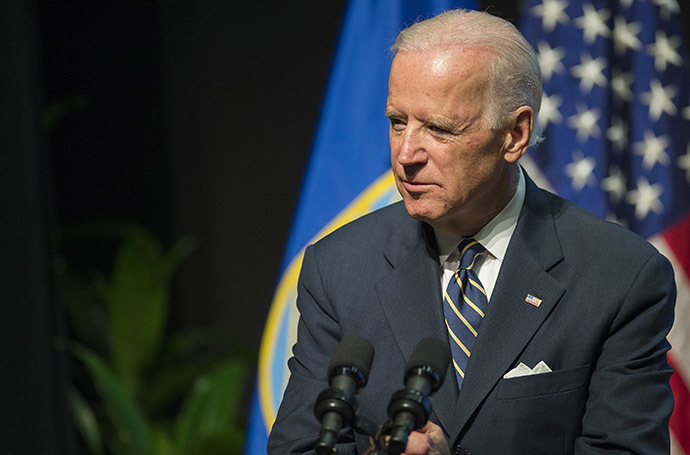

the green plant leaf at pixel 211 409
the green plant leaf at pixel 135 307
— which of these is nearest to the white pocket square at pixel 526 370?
the green plant leaf at pixel 211 409

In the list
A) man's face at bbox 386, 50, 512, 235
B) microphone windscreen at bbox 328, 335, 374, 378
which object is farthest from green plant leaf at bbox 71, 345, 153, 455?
microphone windscreen at bbox 328, 335, 374, 378

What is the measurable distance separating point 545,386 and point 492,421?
13cm

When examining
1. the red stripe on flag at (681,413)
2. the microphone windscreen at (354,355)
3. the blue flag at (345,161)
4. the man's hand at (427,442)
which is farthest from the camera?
the blue flag at (345,161)

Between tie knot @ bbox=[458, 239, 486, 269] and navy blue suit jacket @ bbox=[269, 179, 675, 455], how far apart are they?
0.06 m

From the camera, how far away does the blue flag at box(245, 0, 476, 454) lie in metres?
2.75

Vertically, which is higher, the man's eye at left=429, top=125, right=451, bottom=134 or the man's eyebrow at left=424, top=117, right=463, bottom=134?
the man's eyebrow at left=424, top=117, right=463, bottom=134

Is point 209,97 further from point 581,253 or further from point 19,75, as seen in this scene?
point 581,253

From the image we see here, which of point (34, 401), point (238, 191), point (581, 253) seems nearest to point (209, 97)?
point (238, 191)

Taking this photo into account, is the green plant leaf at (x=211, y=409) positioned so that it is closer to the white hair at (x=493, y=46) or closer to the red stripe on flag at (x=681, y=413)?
the red stripe on flag at (x=681, y=413)

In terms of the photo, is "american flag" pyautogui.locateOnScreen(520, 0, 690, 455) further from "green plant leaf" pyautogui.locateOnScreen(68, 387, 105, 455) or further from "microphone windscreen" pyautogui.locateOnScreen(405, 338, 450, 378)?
"green plant leaf" pyautogui.locateOnScreen(68, 387, 105, 455)

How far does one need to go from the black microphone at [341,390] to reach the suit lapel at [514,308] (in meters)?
0.42

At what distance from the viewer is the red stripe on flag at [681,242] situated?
264 centimetres

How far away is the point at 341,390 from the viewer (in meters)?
1.25

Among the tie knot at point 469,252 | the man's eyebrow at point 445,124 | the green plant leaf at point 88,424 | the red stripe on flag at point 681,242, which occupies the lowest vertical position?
the green plant leaf at point 88,424
